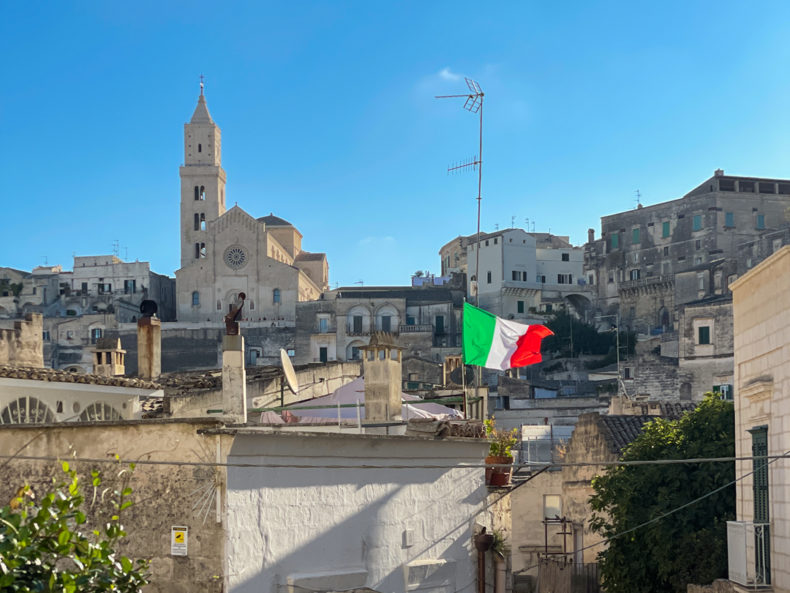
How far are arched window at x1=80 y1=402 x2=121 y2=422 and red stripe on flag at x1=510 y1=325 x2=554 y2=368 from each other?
6.23 meters

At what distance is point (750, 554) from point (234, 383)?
668 cm

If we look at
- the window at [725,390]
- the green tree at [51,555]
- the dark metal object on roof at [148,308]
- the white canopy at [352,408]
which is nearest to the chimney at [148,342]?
the dark metal object on roof at [148,308]

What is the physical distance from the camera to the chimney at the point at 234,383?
12219 mm

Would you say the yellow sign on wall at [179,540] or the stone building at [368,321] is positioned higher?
the stone building at [368,321]

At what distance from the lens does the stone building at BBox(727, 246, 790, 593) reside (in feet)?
41.1

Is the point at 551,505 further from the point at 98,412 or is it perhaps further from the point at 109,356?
the point at 98,412

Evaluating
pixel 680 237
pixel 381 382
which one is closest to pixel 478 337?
pixel 381 382

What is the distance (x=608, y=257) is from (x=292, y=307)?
2497 centimetres

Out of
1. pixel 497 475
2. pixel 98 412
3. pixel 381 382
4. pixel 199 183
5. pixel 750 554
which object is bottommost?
pixel 750 554

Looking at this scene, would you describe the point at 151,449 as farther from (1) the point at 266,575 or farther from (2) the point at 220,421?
(1) the point at 266,575

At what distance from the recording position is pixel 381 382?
1647 cm

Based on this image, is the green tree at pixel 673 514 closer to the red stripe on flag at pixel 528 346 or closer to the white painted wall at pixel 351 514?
the red stripe on flag at pixel 528 346

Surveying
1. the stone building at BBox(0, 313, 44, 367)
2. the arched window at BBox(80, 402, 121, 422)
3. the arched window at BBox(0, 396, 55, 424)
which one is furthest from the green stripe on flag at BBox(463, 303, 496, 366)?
the stone building at BBox(0, 313, 44, 367)

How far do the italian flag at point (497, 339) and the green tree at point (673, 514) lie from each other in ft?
15.7
